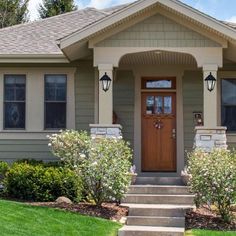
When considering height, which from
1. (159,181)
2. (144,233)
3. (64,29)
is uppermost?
(64,29)

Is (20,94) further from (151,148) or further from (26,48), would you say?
(151,148)

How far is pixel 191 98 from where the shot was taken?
15.0m

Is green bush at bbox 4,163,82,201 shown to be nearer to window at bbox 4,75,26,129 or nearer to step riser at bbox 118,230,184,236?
step riser at bbox 118,230,184,236

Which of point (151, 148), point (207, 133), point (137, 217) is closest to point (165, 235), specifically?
point (137, 217)

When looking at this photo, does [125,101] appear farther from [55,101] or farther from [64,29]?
[64,29]

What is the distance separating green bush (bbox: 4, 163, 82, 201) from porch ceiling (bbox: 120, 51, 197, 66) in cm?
370

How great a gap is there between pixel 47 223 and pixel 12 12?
27954 mm

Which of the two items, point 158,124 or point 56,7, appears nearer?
point 158,124

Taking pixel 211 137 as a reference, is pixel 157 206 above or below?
below

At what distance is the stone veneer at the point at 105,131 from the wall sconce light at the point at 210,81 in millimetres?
2409

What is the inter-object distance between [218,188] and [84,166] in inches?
105

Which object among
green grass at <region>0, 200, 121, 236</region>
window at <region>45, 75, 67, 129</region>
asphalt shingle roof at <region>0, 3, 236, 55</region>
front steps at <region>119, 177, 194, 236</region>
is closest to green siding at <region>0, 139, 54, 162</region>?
window at <region>45, 75, 67, 129</region>

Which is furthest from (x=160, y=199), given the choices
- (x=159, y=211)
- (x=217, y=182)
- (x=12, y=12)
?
(x=12, y=12)

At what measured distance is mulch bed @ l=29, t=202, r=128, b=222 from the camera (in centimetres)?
1053
